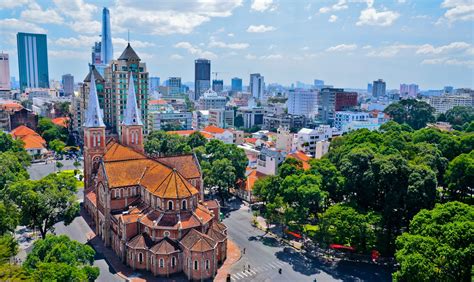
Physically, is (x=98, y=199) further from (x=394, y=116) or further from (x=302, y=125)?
(x=394, y=116)

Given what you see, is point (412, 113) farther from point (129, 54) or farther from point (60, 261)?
point (60, 261)

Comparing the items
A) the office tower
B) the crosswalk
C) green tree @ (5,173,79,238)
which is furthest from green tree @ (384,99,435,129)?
green tree @ (5,173,79,238)

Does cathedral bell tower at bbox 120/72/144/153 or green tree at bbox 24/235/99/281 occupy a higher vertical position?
cathedral bell tower at bbox 120/72/144/153

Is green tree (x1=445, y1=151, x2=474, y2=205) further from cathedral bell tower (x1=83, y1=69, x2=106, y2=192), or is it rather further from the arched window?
cathedral bell tower (x1=83, y1=69, x2=106, y2=192)

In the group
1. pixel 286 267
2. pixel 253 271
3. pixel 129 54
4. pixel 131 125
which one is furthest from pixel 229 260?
pixel 129 54

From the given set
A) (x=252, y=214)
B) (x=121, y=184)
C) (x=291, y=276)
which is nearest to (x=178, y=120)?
(x=252, y=214)

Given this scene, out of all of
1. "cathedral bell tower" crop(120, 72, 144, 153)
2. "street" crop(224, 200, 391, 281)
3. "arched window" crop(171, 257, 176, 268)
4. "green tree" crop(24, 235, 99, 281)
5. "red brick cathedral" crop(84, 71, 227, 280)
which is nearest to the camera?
"green tree" crop(24, 235, 99, 281)
